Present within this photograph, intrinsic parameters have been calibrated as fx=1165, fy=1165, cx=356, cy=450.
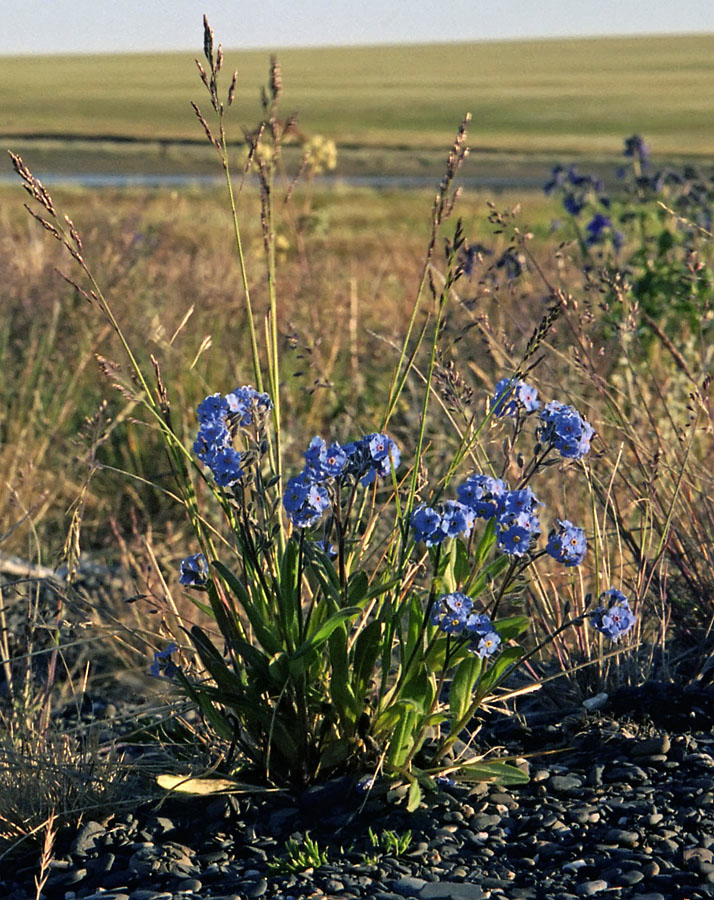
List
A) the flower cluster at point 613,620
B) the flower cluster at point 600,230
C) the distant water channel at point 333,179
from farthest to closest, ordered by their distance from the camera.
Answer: the distant water channel at point 333,179 → the flower cluster at point 600,230 → the flower cluster at point 613,620

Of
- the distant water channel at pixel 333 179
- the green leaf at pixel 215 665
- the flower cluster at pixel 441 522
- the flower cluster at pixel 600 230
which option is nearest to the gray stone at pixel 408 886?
the green leaf at pixel 215 665

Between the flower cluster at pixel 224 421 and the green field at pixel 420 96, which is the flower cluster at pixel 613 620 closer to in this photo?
the flower cluster at pixel 224 421

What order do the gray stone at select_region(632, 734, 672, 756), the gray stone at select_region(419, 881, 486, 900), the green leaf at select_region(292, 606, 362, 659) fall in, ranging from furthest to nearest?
the gray stone at select_region(632, 734, 672, 756)
the green leaf at select_region(292, 606, 362, 659)
the gray stone at select_region(419, 881, 486, 900)

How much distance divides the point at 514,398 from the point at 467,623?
493 millimetres

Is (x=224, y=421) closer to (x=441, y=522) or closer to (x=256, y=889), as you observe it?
(x=441, y=522)

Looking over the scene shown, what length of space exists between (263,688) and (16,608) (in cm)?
232

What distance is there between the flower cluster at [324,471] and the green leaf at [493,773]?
2.04ft

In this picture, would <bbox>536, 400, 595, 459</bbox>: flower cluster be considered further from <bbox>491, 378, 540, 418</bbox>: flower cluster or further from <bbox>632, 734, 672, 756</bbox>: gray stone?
<bbox>632, 734, 672, 756</bbox>: gray stone

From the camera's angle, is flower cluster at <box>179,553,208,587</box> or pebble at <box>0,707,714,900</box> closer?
pebble at <box>0,707,714,900</box>

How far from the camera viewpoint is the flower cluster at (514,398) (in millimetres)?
2324

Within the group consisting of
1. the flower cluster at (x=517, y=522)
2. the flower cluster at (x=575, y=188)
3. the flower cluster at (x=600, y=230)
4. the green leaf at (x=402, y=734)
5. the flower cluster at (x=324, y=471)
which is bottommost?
the green leaf at (x=402, y=734)

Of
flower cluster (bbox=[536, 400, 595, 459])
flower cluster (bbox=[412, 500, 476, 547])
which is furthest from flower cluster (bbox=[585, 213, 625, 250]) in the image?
flower cluster (bbox=[412, 500, 476, 547])

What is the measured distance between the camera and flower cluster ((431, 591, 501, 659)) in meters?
2.16

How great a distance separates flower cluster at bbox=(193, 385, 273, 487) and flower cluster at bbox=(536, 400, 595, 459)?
546 mm
